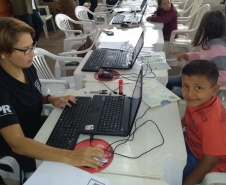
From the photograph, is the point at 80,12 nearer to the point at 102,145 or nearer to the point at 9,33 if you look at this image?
the point at 9,33

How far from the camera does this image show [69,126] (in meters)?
1.11

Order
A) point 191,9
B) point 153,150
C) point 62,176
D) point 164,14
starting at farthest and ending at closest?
point 191,9, point 164,14, point 153,150, point 62,176

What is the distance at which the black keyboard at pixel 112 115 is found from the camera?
107 cm

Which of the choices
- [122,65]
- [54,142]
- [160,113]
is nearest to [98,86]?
[122,65]

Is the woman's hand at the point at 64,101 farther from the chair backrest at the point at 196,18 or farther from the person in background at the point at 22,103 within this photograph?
the chair backrest at the point at 196,18

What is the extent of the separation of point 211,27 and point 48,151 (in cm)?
151

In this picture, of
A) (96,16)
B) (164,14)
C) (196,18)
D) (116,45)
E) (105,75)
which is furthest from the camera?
(96,16)

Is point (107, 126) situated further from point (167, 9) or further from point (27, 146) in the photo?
point (167, 9)

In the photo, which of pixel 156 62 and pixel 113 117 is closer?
pixel 113 117

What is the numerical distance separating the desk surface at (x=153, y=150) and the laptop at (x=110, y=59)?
1.65ft

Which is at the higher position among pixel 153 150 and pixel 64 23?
pixel 153 150

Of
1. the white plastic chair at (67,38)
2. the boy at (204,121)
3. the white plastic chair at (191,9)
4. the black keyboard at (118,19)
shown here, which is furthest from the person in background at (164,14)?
the boy at (204,121)

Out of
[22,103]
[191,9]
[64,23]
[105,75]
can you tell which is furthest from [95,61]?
[191,9]

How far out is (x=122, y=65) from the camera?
65.3 inches
